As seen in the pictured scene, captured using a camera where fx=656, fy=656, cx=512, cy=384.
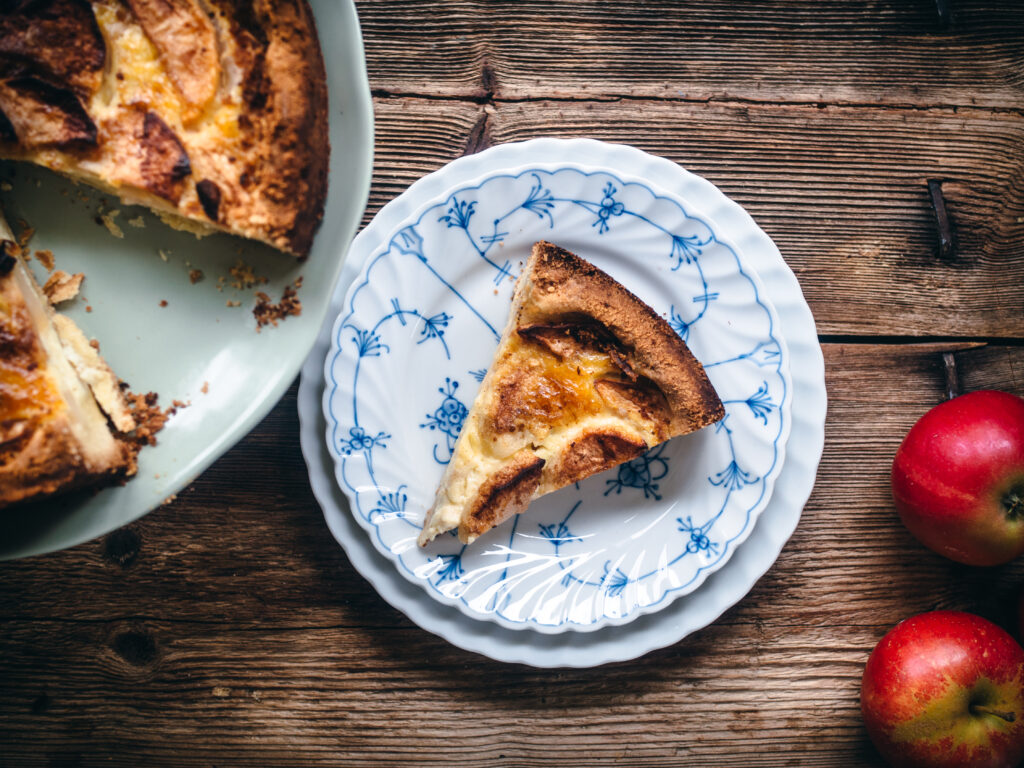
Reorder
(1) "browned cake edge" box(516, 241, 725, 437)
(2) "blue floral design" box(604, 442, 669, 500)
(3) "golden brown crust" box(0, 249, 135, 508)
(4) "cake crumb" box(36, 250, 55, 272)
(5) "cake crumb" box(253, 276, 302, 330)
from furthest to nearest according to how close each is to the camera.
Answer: (2) "blue floral design" box(604, 442, 669, 500) → (1) "browned cake edge" box(516, 241, 725, 437) → (4) "cake crumb" box(36, 250, 55, 272) → (5) "cake crumb" box(253, 276, 302, 330) → (3) "golden brown crust" box(0, 249, 135, 508)

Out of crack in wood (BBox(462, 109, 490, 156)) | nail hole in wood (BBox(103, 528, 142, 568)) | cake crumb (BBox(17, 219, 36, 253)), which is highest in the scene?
crack in wood (BBox(462, 109, 490, 156))

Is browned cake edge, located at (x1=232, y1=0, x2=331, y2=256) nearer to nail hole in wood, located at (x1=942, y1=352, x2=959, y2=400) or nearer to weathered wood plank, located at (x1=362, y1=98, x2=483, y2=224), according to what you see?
weathered wood plank, located at (x1=362, y1=98, x2=483, y2=224)

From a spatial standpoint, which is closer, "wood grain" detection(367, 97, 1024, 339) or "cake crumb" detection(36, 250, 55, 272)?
"cake crumb" detection(36, 250, 55, 272)

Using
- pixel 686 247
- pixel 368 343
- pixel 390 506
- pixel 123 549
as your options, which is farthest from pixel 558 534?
pixel 123 549

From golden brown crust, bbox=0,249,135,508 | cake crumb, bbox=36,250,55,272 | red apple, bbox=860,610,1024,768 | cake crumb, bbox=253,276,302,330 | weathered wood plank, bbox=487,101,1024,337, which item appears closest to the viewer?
golden brown crust, bbox=0,249,135,508

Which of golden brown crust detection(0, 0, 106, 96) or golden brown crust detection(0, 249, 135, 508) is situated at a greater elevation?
golden brown crust detection(0, 0, 106, 96)

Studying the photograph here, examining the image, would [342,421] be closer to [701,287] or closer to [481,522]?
[481,522]

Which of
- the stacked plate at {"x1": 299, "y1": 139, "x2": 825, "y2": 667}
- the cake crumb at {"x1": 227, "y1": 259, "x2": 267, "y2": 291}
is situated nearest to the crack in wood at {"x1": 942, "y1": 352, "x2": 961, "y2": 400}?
the stacked plate at {"x1": 299, "y1": 139, "x2": 825, "y2": 667}
